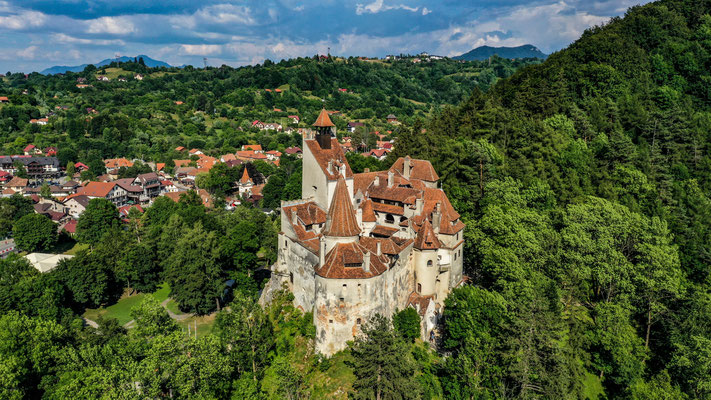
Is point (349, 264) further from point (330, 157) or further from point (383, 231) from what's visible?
point (330, 157)

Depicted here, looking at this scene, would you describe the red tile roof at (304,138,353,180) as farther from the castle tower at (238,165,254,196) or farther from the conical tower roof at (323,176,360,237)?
the castle tower at (238,165,254,196)

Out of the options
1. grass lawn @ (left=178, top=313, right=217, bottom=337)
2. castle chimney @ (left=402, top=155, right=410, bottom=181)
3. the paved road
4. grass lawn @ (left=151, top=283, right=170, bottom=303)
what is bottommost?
grass lawn @ (left=151, top=283, right=170, bottom=303)

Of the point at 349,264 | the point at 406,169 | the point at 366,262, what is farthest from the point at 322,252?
the point at 406,169

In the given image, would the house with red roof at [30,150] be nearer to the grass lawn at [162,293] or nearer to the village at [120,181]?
the village at [120,181]

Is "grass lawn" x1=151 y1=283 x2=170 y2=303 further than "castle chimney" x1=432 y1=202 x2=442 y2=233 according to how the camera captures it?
Yes

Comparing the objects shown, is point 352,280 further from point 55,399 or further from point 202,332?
point 202,332

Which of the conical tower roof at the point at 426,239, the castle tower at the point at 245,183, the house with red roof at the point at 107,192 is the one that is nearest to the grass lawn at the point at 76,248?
the house with red roof at the point at 107,192

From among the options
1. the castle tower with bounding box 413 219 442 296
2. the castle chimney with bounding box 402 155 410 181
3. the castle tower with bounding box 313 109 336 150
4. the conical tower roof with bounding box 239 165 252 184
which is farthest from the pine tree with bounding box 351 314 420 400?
the conical tower roof with bounding box 239 165 252 184
